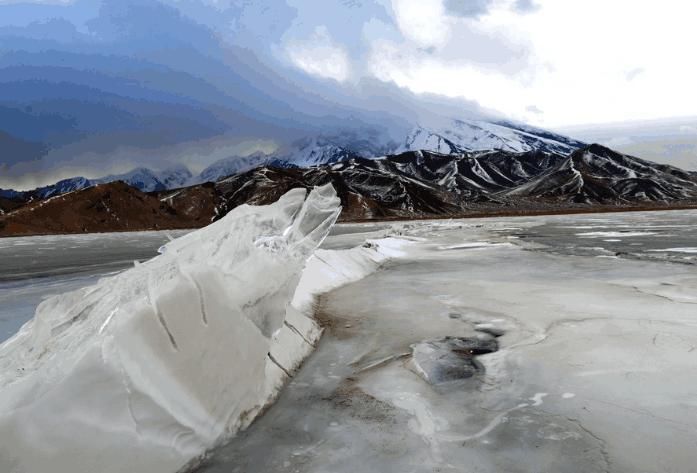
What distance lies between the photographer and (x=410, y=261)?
1631 cm

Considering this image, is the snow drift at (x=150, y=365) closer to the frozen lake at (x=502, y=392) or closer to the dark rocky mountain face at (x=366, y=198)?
the frozen lake at (x=502, y=392)

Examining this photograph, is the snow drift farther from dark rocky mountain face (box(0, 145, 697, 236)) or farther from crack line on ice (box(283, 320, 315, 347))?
dark rocky mountain face (box(0, 145, 697, 236))

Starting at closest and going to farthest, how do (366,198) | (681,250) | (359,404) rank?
1. (359,404)
2. (681,250)
3. (366,198)

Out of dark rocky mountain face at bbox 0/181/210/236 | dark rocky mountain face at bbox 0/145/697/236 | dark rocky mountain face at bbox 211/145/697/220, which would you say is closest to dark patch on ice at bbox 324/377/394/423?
dark rocky mountain face at bbox 0/181/210/236

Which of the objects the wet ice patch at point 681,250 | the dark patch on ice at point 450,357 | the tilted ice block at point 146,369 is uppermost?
the tilted ice block at point 146,369

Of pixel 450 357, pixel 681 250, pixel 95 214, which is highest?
pixel 450 357

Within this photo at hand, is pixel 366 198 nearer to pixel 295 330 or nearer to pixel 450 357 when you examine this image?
pixel 295 330

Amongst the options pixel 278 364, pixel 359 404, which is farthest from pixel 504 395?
pixel 278 364

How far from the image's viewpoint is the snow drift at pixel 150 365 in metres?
3.01

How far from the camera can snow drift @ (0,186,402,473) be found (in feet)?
9.87

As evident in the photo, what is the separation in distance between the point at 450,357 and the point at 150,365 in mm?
3408

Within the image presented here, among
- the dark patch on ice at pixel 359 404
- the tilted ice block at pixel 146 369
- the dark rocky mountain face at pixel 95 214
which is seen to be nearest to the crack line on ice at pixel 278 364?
the tilted ice block at pixel 146 369

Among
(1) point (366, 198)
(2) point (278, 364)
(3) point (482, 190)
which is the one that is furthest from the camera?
(3) point (482, 190)

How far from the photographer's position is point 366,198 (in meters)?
116
